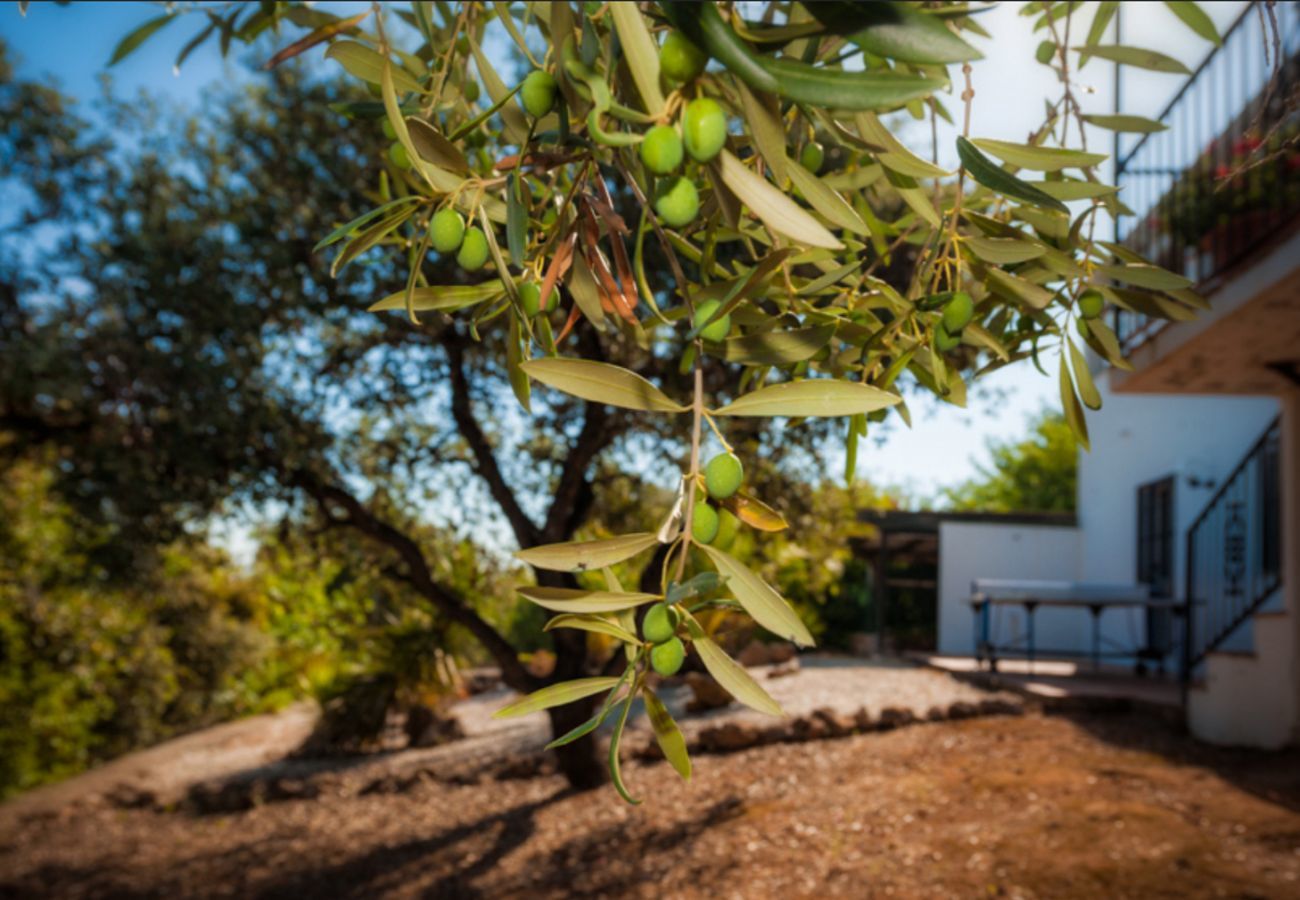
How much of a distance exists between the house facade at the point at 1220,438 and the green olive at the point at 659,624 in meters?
0.96

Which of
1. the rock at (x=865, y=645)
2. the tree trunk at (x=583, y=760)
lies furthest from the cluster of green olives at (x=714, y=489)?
the rock at (x=865, y=645)

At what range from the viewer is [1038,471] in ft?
77.8

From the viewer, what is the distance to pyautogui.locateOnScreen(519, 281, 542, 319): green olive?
950 millimetres

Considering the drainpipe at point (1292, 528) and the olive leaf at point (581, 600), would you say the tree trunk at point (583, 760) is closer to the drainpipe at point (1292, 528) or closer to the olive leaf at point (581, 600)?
the drainpipe at point (1292, 528)

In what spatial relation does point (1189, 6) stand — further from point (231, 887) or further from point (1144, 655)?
point (1144, 655)

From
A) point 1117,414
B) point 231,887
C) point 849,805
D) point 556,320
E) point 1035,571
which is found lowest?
point 231,887

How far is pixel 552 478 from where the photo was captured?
7.27 m

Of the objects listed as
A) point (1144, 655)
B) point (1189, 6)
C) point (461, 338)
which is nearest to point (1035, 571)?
point (1144, 655)

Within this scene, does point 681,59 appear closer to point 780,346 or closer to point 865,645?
point 780,346

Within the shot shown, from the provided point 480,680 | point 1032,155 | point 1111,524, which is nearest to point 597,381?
point 1032,155

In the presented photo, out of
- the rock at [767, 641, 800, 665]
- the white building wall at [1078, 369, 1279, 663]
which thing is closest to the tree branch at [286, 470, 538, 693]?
the white building wall at [1078, 369, 1279, 663]

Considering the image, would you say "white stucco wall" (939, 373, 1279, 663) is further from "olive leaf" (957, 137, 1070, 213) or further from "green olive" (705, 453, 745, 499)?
"green olive" (705, 453, 745, 499)

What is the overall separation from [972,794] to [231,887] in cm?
456

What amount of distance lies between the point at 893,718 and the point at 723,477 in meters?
8.70
